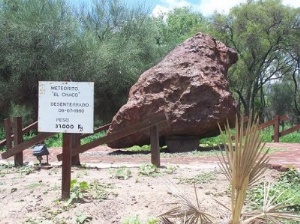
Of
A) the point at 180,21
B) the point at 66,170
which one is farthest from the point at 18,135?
the point at 180,21

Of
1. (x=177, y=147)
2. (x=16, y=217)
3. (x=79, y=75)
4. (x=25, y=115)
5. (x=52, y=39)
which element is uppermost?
(x=52, y=39)

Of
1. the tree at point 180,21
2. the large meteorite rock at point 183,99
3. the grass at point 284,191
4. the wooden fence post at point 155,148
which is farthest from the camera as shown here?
the tree at point 180,21

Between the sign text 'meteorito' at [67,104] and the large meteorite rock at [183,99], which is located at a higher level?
the large meteorite rock at [183,99]

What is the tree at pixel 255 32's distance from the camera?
108 feet

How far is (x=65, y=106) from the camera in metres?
5.68

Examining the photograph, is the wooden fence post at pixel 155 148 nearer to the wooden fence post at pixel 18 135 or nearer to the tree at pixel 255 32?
the wooden fence post at pixel 18 135

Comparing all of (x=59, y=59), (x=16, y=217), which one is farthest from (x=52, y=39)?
(x=16, y=217)

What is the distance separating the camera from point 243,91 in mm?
42531

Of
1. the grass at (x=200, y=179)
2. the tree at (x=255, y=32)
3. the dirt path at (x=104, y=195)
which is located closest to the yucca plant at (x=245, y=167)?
the dirt path at (x=104, y=195)

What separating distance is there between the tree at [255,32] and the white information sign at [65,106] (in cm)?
2637

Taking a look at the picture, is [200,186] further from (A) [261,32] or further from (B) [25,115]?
(A) [261,32]

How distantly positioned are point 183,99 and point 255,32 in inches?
854

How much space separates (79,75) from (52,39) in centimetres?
198

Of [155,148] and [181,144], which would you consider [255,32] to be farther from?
[155,148]
